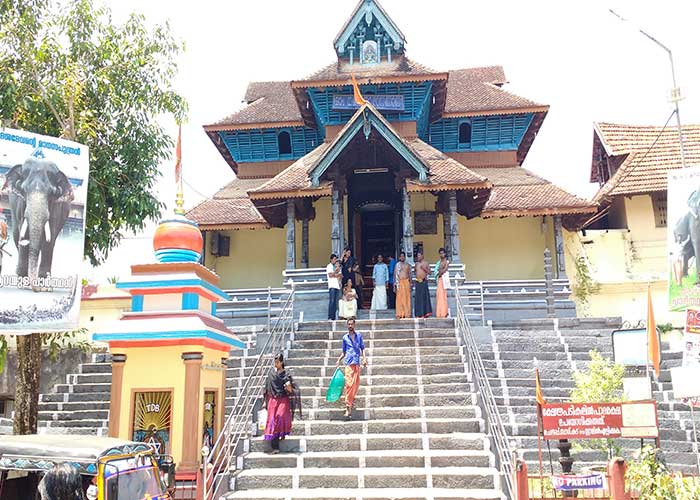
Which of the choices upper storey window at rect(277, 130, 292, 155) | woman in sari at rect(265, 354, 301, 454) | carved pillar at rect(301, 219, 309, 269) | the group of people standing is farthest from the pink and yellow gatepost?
upper storey window at rect(277, 130, 292, 155)

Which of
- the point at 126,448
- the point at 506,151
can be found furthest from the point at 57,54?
the point at 506,151

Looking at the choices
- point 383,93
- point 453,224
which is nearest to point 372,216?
point 383,93

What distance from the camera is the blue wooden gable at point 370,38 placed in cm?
1891

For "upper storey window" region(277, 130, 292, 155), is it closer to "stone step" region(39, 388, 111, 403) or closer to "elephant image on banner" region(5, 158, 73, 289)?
"stone step" region(39, 388, 111, 403)

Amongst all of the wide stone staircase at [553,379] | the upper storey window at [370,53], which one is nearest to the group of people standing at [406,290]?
the wide stone staircase at [553,379]

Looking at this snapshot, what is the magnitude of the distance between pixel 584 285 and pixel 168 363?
521 inches

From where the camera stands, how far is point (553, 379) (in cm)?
1077

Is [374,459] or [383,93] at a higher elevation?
[383,93]

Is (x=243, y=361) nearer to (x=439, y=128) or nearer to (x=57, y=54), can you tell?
(x=57, y=54)

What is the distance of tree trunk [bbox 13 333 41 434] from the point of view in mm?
9352

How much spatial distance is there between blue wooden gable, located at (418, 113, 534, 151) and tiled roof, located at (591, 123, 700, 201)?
3.07 metres

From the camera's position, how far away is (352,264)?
15.0 m

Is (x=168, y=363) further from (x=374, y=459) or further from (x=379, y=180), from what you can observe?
(x=379, y=180)

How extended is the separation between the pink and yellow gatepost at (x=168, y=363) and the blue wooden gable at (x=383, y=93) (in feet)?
35.2
